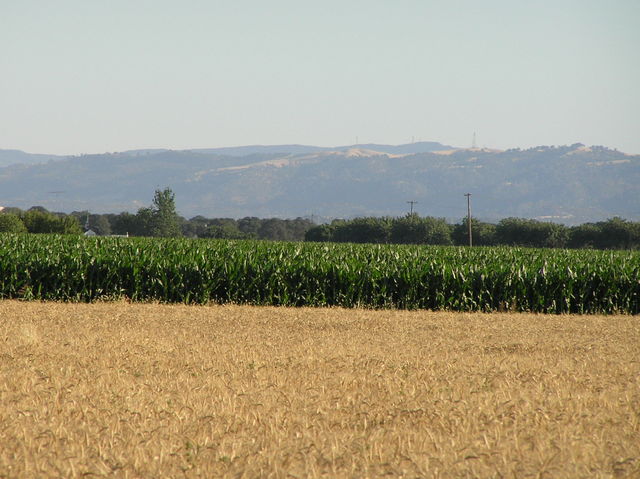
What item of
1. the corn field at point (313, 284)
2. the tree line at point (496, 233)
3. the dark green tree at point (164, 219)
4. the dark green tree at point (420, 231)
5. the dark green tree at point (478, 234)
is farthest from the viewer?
the dark green tree at point (164, 219)

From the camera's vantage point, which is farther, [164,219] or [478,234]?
[164,219]

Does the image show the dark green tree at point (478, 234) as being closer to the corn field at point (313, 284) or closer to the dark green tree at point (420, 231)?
the dark green tree at point (420, 231)

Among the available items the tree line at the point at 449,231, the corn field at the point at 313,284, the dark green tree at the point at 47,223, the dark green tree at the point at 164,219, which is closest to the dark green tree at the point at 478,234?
the tree line at the point at 449,231

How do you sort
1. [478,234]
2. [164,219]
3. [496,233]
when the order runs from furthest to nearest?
[164,219] → [478,234] → [496,233]

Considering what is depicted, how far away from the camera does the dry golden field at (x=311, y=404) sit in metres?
7.82

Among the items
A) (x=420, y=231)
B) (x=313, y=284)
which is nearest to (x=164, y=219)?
(x=420, y=231)

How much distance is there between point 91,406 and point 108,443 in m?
1.75

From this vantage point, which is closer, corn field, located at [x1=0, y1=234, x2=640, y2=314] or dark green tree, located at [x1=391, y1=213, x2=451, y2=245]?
corn field, located at [x1=0, y1=234, x2=640, y2=314]

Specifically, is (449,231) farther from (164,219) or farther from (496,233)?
(164,219)

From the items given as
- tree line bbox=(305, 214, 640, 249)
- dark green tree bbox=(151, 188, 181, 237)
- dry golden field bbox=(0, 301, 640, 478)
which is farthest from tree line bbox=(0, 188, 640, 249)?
dry golden field bbox=(0, 301, 640, 478)

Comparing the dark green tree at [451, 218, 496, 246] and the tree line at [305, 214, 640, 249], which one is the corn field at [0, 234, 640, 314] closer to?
the tree line at [305, 214, 640, 249]

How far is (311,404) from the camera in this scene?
1032 centimetres

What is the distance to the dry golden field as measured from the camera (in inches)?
308

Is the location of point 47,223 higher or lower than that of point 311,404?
higher
